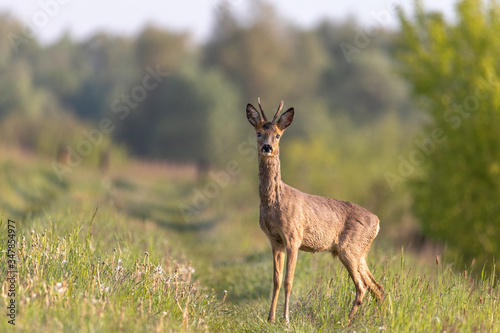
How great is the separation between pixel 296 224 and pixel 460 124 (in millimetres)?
9712

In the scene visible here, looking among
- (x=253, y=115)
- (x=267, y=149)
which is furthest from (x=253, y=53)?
(x=267, y=149)

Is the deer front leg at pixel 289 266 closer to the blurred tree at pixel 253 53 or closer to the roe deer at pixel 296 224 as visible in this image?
the roe deer at pixel 296 224

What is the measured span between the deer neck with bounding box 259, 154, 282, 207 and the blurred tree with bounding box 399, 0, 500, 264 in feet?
28.7

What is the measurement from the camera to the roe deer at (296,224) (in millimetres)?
7406

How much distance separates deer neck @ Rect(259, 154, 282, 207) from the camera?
295 inches

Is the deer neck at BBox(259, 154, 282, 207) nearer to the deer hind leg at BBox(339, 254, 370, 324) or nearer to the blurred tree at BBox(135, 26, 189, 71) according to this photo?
the deer hind leg at BBox(339, 254, 370, 324)

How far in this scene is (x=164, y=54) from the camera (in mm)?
57062

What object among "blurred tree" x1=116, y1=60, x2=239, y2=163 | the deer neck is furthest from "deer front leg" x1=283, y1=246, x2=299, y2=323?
"blurred tree" x1=116, y1=60, x2=239, y2=163

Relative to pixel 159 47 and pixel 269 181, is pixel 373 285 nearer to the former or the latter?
pixel 269 181

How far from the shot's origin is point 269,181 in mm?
7543

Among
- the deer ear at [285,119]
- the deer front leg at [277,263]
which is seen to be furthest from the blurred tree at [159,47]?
the deer front leg at [277,263]

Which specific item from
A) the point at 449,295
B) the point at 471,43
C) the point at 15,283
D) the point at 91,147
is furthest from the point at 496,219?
the point at 91,147

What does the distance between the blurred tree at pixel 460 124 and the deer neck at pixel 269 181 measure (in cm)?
875

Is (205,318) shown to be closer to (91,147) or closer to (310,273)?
(310,273)
